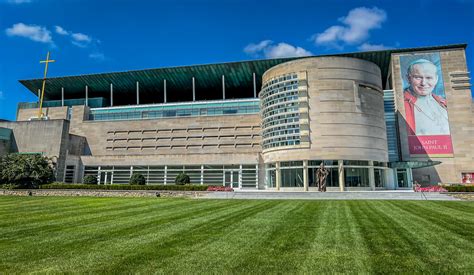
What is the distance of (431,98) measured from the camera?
5275 centimetres

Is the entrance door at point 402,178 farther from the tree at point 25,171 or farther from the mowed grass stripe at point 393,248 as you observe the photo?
the tree at point 25,171

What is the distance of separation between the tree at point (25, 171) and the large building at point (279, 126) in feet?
30.4

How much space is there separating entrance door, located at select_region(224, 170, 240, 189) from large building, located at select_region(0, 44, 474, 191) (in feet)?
0.57

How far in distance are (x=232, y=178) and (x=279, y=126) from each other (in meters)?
13.4

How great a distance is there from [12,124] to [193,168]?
34.4 metres

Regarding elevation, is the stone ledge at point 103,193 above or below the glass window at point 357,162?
below

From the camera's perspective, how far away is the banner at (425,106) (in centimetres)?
5153

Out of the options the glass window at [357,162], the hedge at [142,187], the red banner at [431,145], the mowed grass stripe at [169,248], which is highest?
the red banner at [431,145]

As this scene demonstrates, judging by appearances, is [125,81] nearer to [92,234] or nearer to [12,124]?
[12,124]

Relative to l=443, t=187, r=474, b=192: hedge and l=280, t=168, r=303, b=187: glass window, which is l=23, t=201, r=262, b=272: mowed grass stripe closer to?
l=443, t=187, r=474, b=192: hedge

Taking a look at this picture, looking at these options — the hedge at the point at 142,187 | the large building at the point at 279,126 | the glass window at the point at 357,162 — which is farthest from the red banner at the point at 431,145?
the hedge at the point at 142,187

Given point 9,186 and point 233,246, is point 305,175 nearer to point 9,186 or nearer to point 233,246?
point 233,246

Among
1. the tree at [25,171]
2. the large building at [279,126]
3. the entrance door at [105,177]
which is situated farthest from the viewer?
the entrance door at [105,177]

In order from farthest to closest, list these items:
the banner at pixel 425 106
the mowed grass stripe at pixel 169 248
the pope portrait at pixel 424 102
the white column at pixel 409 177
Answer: the pope portrait at pixel 424 102 < the banner at pixel 425 106 < the white column at pixel 409 177 < the mowed grass stripe at pixel 169 248
